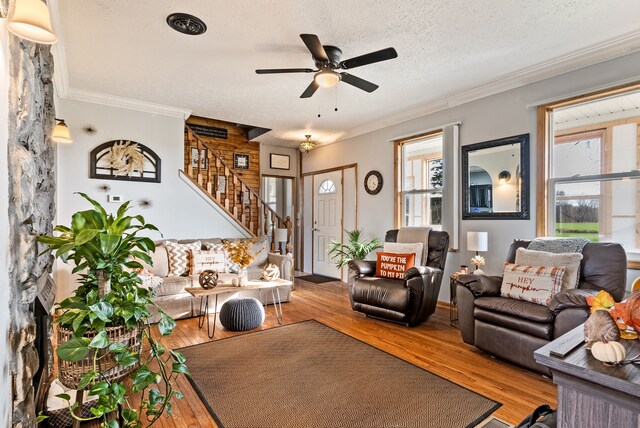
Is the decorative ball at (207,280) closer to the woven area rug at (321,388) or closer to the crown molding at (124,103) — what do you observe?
the woven area rug at (321,388)

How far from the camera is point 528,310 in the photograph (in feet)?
8.17

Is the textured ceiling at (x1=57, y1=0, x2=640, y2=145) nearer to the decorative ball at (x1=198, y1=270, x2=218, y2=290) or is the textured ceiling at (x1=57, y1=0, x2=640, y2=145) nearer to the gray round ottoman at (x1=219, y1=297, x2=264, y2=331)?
the decorative ball at (x1=198, y1=270, x2=218, y2=290)

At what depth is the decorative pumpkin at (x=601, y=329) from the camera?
3.45 feet

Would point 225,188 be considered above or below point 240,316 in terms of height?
above

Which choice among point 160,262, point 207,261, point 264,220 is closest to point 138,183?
point 160,262

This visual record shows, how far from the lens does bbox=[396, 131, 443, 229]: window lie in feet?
15.3

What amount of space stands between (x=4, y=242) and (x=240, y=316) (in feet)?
8.02

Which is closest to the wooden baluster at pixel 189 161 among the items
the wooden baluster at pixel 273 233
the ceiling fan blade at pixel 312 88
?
the wooden baluster at pixel 273 233

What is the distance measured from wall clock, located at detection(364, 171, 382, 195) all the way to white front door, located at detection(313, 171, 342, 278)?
745 millimetres

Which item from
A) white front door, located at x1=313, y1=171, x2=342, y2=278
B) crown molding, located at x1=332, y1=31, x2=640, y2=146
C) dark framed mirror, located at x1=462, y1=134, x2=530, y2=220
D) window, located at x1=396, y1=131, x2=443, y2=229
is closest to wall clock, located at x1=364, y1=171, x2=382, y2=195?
window, located at x1=396, y1=131, x2=443, y2=229

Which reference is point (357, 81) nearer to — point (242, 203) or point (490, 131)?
point (490, 131)

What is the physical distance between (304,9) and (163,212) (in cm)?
355

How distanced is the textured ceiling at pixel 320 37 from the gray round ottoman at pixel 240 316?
8.19 ft

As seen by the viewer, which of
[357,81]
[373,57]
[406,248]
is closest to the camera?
[373,57]
